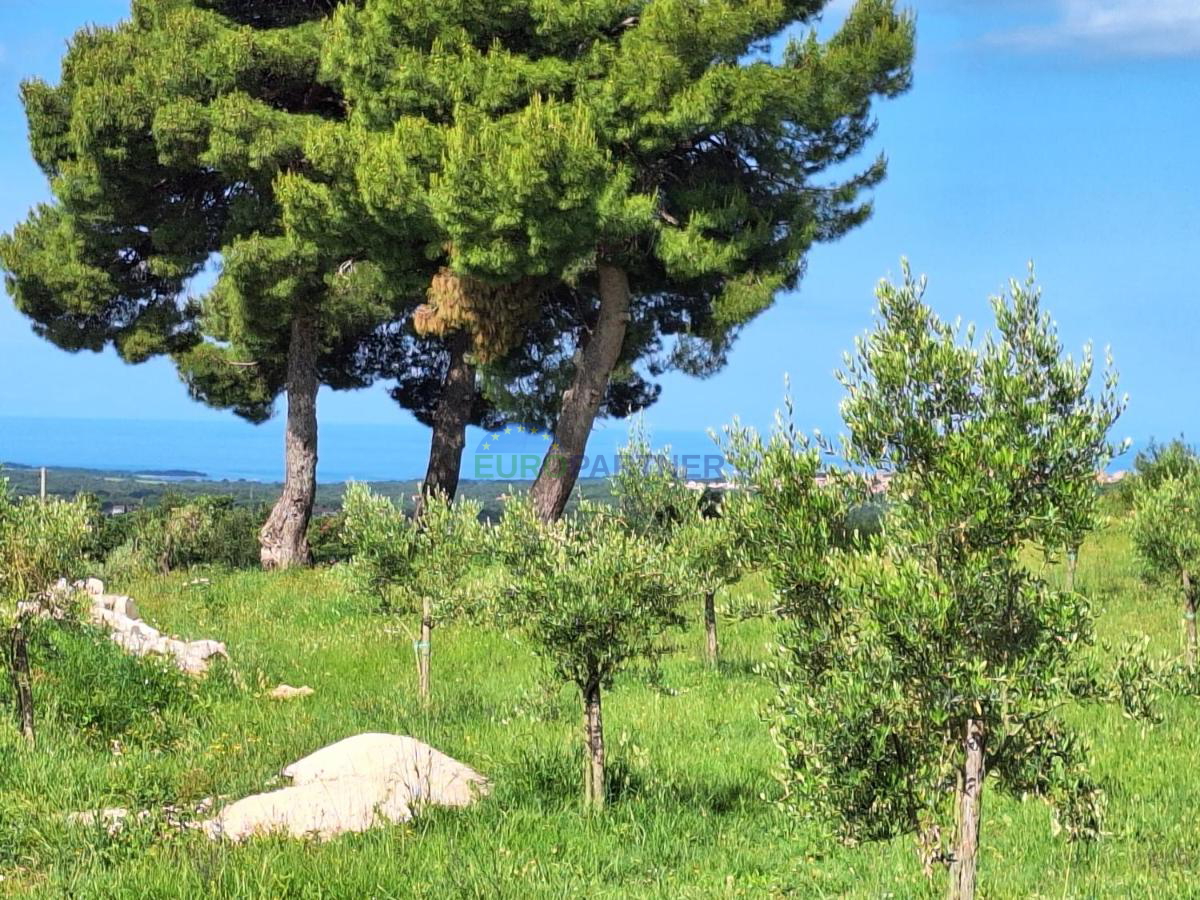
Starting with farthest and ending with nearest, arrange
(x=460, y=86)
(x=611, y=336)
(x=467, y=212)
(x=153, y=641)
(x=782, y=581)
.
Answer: (x=611, y=336), (x=460, y=86), (x=467, y=212), (x=153, y=641), (x=782, y=581)

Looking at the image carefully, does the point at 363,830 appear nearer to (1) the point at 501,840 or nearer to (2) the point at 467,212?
(1) the point at 501,840

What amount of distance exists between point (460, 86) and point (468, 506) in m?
11.9

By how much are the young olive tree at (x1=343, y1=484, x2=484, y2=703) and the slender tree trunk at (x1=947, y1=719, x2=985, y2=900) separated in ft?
26.9

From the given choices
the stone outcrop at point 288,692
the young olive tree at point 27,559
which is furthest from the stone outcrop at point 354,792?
the stone outcrop at point 288,692

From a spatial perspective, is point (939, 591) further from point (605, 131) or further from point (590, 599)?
point (605, 131)

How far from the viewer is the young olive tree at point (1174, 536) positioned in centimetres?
1598

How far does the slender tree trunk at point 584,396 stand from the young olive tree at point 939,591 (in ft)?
57.0

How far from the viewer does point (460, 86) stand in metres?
22.3

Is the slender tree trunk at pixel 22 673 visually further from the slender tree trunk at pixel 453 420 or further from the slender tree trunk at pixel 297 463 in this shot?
the slender tree trunk at pixel 453 420

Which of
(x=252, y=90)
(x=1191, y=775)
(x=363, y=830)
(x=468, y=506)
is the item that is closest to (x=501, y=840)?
(x=363, y=830)

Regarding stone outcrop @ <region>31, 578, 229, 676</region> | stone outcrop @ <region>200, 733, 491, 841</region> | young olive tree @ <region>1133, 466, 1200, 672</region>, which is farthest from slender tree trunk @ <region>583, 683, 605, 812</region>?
young olive tree @ <region>1133, 466, 1200, 672</region>

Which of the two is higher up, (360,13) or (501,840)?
(360,13)

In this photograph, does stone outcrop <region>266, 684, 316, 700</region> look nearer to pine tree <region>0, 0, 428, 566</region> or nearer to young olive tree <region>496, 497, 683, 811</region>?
young olive tree <region>496, 497, 683, 811</region>

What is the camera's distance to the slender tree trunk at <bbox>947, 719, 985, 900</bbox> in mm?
6156
